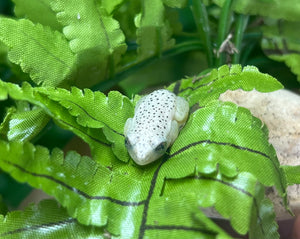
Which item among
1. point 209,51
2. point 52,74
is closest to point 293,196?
point 209,51

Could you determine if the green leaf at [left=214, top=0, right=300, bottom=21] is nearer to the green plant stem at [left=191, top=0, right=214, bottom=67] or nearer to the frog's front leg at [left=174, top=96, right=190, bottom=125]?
the green plant stem at [left=191, top=0, right=214, bottom=67]

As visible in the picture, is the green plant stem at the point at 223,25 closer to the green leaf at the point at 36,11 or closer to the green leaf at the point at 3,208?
the green leaf at the point at 36,11

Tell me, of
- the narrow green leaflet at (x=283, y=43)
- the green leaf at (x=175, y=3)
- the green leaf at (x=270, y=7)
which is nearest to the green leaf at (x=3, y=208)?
the green leaf at (x=175, y=3)

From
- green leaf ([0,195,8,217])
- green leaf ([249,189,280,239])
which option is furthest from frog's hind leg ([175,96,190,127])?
green leaf ([0,195,8,217])

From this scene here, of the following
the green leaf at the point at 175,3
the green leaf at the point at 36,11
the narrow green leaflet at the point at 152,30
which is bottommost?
the narrow green leaflet at the point at 152,30

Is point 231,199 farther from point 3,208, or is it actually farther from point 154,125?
point 3,208

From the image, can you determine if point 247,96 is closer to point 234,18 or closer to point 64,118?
point 234,18
